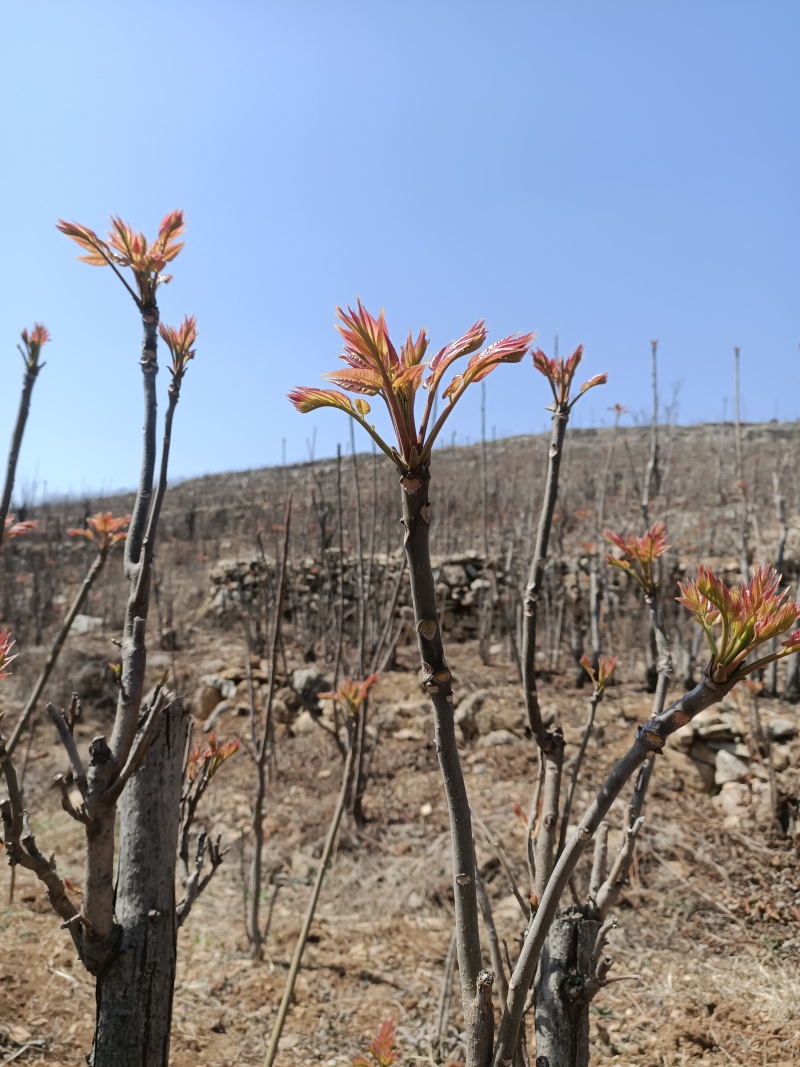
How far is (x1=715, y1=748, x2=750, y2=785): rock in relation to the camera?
12.5 ft

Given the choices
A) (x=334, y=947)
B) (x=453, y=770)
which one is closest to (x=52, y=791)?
(x=334, y=947)

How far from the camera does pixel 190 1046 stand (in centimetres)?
220

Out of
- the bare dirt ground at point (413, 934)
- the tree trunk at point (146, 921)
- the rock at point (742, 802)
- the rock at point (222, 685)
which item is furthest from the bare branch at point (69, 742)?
the rock at point (222, 685)

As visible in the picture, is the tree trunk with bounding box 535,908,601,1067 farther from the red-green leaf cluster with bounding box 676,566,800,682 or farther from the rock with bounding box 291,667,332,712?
the rock with bounding box 291,667,332,712

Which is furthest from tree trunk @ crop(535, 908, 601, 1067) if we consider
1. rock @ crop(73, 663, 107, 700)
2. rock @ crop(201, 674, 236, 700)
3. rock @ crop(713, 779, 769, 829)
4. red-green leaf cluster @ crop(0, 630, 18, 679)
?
rock @ crop(73, 663, 107, 700)

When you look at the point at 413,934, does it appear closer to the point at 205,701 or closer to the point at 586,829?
the point at 586,829

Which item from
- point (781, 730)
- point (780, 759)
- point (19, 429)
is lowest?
point (780, 759)

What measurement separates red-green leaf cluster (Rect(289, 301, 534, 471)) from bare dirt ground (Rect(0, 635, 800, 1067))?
2.23m

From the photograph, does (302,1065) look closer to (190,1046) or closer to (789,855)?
(190,1046)

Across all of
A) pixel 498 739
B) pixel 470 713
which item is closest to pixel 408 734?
pixel 470 713

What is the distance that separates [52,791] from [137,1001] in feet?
14.3

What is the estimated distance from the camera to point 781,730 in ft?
12.9

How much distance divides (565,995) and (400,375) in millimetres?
1049

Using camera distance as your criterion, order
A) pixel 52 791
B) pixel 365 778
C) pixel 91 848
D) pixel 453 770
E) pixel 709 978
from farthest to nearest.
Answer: pixel 52 791, pixel 365 778, pixel 709 978, pixel 91 848, pixel 453 770
